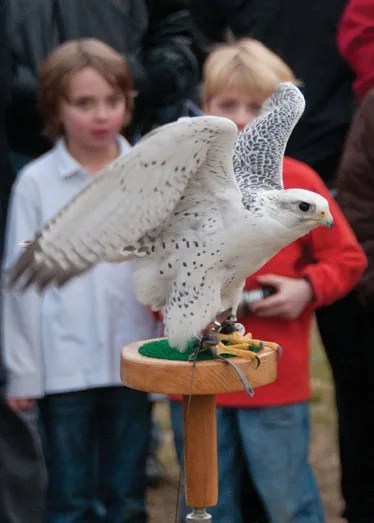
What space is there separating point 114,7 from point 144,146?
1.72 meters

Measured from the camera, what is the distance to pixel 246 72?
152 inches

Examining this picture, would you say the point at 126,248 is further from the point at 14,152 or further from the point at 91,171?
the point at 14,152

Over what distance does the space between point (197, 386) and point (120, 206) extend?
456 millimetres

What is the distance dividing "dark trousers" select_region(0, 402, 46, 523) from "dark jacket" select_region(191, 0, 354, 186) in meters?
1.55

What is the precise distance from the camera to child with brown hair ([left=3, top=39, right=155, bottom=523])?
150 inches

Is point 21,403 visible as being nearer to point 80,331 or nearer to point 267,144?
point 80,331

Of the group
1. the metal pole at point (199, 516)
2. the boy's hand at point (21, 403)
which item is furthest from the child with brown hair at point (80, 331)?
the metal pole at point (199, 516)

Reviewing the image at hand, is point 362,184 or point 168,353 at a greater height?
point 362,184

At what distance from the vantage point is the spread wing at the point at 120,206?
292 centimetres

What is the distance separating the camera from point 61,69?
3.90 metres

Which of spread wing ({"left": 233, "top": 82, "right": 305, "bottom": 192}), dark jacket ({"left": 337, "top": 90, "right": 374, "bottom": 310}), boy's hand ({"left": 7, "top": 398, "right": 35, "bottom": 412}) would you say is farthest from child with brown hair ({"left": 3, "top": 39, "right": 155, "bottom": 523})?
dark jacket ({"left": 337, "top": 90, "right": 374, "bottom": 310})

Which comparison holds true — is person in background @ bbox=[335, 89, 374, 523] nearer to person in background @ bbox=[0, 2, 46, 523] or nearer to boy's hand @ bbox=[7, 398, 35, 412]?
boy's hand @ bbox=[7, 398, 35, 412]

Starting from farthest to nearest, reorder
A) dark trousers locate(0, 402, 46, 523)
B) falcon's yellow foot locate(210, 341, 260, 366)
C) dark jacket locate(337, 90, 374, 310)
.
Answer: dark jacket locate(337, 90, 374, 310) < dark trousers locate(0, 402, 46, 523) < falcon's yellow foot locate(210, 341, 260, 366)

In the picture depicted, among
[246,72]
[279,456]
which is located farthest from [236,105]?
[279,456]
